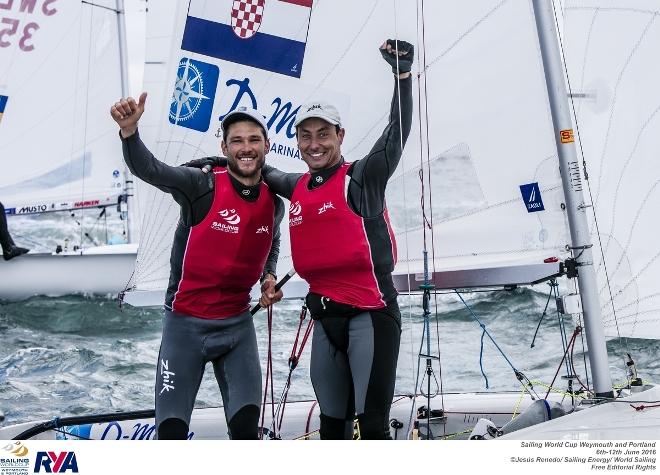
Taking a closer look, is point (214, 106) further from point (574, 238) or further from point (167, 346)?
point (574, 238)

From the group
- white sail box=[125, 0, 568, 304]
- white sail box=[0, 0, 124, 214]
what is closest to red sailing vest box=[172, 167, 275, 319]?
white sail box=[125, 0, 568, 304]

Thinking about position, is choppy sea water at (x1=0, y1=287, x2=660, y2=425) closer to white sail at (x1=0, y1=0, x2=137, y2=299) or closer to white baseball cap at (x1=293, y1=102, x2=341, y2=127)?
white sail at (x1=0, y1=0, x2=137, y2=299)

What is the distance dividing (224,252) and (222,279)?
9 centimetres

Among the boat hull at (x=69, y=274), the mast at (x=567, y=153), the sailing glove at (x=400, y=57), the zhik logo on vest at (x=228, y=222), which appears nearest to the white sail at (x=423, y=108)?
the mast at (x=567, y=153)

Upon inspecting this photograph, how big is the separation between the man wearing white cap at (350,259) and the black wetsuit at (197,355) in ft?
0.74

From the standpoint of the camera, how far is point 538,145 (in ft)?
12.0

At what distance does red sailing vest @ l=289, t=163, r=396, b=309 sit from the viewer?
296cm
